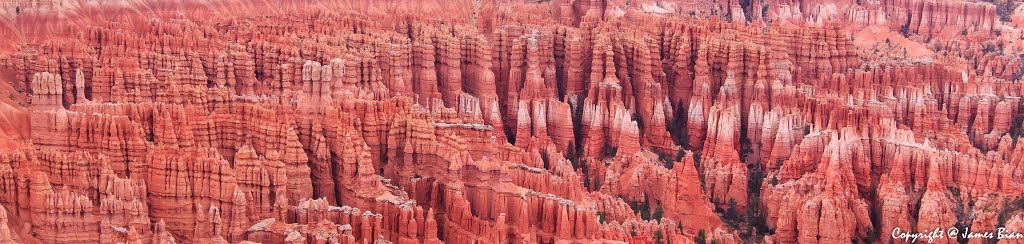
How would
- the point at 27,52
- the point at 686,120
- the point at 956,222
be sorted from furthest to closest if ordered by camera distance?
1. the point at 686,120
2. the point at 27,52
3. the point at 956,222

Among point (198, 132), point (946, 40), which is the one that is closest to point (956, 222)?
point (198, 132)

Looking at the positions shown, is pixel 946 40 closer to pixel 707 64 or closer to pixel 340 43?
pixel 707 64

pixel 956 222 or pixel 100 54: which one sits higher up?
pixel 100 54

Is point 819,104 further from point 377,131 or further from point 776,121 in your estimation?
point 377,131

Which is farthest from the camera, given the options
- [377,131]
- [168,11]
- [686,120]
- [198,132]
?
[168,11]

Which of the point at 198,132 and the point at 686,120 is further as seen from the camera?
the point at 686,120

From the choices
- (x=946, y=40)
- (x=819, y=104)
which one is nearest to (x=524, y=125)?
(x=819, y=104)
